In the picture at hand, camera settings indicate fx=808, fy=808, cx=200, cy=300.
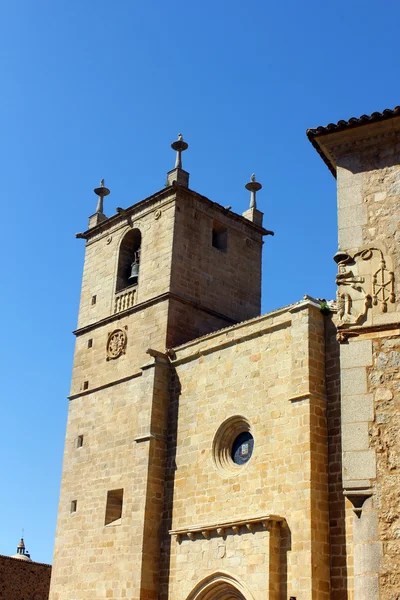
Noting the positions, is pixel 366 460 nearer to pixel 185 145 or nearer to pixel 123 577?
pixel 123 577

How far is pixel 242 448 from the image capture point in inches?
618

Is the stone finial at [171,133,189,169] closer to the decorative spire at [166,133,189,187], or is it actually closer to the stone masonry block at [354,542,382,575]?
the decorative spire at [166,133,189,187]

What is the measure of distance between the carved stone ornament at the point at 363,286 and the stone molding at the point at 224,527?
5865 mm

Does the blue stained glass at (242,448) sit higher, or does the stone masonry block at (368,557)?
the blue stained glass at (242,448)

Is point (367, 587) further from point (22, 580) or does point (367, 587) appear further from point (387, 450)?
point (22, 580)

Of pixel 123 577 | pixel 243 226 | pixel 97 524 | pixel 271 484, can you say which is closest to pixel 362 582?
pixel 271 484

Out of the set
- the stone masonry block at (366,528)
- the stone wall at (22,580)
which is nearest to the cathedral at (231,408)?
the stone masonry block at (366,528)

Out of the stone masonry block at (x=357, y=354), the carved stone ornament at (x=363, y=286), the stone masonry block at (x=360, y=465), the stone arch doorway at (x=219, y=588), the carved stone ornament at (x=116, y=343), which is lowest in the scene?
the stone arch doorway at (x=219, y=588)

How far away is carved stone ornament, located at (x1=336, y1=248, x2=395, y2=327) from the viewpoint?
356 inches

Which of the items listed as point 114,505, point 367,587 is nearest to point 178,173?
point 114,505

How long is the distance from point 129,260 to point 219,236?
8.12ft

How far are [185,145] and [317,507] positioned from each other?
11.0 m

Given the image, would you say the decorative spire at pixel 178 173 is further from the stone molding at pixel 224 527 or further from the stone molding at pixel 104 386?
the stone molding at pixel 224 527

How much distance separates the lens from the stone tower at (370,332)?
819cm
